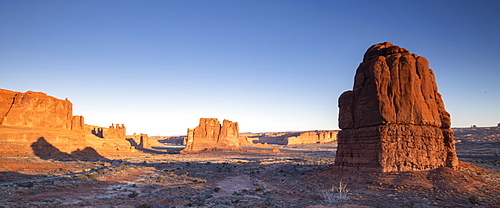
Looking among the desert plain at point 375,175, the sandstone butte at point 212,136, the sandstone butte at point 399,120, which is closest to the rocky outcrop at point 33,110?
the desert plain at point 375,175

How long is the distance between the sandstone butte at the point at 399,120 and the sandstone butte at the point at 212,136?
59.9m

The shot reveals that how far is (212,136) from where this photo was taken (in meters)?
77.9

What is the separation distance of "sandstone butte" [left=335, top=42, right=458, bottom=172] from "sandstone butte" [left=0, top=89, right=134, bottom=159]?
4370cm

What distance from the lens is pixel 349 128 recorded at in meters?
20.2

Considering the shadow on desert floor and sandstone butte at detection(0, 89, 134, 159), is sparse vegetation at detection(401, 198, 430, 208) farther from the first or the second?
sandstone butte at detection(0, 89, 134, 159)

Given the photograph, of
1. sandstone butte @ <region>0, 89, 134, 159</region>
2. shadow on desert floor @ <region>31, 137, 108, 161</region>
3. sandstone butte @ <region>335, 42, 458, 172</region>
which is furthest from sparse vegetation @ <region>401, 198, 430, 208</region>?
sandstone butte @ <region>0, 89, 134, 159</region>

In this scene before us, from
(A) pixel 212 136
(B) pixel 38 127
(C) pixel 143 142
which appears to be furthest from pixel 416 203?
(C) pixel 143 142

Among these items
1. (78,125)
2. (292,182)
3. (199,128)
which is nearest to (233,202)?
(292,182)

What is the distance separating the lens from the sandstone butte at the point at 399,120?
16.5 m

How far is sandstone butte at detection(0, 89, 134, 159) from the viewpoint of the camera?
40.0m

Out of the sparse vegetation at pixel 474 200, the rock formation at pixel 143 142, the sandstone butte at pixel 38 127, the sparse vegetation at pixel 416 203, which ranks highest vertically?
the sandstone butte at pixel 38 127

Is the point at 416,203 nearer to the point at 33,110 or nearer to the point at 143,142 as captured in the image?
the point at 33,110

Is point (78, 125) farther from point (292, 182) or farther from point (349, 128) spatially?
point (349, 128)

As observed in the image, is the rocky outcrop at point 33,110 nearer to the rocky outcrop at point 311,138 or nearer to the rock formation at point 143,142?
the rock formation at point 143,142
